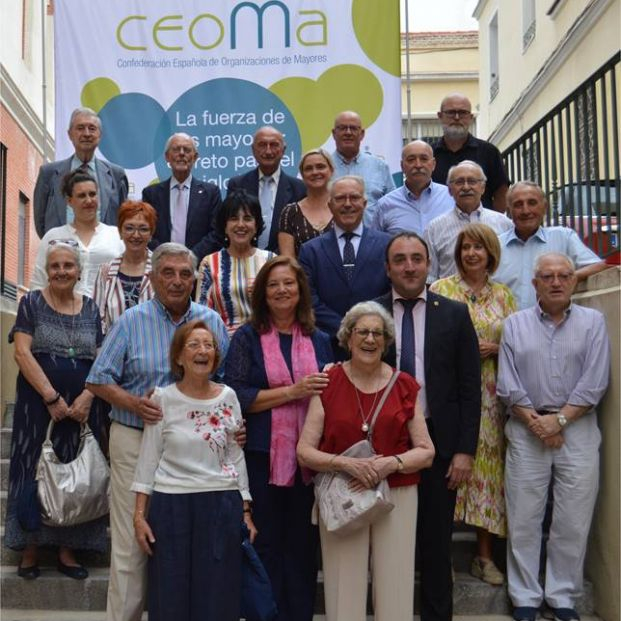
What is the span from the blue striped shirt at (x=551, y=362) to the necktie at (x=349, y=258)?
87 centimetres

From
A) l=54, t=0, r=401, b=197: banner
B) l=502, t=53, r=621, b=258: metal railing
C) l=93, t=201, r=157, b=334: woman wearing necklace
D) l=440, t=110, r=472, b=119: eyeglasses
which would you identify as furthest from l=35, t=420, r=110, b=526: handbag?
l=54, t=0, r=401, b=197: banner

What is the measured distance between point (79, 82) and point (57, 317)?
4253 millimetres

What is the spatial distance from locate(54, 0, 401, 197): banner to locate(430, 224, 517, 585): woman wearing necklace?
3.50 m

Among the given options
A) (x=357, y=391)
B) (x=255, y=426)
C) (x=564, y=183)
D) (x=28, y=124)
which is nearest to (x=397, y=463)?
(x=357, y=391)

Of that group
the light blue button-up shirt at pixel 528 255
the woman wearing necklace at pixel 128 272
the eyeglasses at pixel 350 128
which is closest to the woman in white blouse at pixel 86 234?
the woman wearing necklace at pixel 128 272

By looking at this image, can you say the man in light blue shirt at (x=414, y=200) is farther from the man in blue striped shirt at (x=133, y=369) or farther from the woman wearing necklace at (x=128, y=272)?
the man in blue striped shirt at (x=133, y=369)

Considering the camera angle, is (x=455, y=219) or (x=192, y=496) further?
(x=455, y=219)

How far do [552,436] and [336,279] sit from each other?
1.39 m

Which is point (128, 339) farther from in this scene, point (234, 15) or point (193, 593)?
point (234, 15)

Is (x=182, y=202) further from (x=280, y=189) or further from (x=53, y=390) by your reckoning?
(x=53, y=390)

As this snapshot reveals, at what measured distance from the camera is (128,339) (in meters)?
4.35

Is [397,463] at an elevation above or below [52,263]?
below

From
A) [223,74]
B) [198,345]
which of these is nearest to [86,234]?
[198,345]

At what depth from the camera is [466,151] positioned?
22.3 feet
